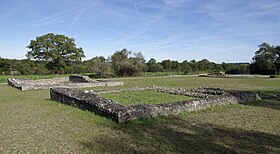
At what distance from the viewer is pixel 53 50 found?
4672 centimetres

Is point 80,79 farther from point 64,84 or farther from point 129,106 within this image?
point 129,106

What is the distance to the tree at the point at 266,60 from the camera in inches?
2012

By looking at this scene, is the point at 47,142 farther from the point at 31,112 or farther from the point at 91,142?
the point at 31,112

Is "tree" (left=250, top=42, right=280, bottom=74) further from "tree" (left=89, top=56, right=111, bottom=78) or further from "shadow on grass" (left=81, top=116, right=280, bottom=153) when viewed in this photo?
"shadow on grass" (left=81, top=116, right=280, bottom=153)

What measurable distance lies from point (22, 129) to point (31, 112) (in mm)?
2627

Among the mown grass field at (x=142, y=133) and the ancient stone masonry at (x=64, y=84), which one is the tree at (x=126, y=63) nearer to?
the ancient stone masonry at (x=64, y=84)

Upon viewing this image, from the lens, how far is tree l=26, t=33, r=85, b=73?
46.3 m

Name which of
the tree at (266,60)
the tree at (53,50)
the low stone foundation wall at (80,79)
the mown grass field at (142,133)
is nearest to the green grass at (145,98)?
the mown grass field at (142,133)

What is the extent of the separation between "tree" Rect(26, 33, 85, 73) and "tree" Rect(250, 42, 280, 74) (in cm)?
4323

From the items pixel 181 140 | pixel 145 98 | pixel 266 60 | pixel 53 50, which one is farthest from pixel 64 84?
pixel 266 60

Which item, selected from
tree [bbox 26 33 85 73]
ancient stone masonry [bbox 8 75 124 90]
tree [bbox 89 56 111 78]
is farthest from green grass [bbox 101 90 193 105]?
tree [bbox 26 33 85 73]

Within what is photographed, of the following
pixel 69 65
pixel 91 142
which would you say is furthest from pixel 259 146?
pixel 69 65

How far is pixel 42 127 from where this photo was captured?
260 inches

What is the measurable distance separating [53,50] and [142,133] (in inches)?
1781
